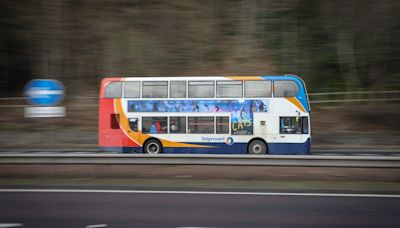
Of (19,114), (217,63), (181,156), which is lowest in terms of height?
(181,156)

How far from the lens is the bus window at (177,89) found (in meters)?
18.1

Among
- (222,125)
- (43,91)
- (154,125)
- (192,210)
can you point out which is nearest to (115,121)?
(154,125)

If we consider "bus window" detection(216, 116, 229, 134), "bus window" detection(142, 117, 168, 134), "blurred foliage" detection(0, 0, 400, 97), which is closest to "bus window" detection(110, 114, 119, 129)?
"bus window" detection(142, 117, 168, 134)

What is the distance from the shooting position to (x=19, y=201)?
8305 mm

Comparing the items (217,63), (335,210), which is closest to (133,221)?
(335,210)

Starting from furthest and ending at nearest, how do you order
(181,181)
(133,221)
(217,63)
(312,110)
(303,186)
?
1. (217,63)
2. (312,110)
3. (181,181)
4. (303,186)
5. (133,221)

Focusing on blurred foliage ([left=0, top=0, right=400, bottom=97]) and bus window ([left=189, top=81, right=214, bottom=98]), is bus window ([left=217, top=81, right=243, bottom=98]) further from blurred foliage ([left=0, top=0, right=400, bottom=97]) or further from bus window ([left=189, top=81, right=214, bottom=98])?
blurred foliage ([left=0, top=0, right=400, bottom=97])

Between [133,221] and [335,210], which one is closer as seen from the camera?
[133,221]

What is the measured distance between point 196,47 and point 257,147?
15.4 meters

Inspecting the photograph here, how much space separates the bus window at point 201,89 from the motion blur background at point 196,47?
395 inches

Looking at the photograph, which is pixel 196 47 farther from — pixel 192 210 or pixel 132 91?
pixel 192 210

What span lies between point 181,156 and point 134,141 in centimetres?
763

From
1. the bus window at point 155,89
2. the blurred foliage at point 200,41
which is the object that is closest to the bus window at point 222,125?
the bus window at point 155,89

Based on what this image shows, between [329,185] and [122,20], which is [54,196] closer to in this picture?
[329,185]
